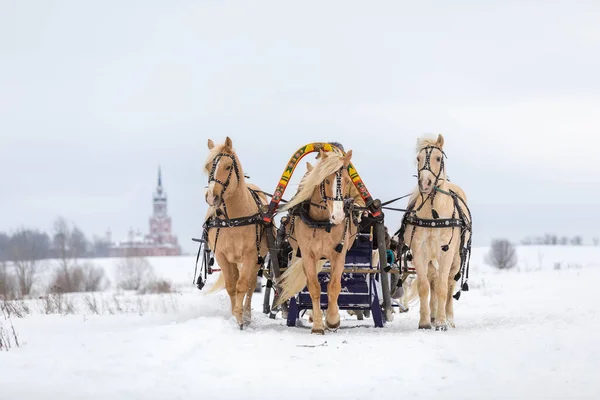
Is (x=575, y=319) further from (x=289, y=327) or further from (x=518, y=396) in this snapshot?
(x=518, y=396)

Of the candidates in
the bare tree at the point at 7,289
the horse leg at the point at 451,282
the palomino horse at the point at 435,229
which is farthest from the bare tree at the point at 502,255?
the palomino horse at the point at 435,229

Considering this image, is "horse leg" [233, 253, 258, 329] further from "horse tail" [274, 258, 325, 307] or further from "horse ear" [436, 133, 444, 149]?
"horse ear" [436, 133, 444, 149]

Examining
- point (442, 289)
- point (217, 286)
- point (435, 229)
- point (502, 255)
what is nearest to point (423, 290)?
point (442, 289)

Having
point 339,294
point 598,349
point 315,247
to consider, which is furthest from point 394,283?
point 598,349

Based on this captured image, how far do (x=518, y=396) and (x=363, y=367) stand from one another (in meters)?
1.75

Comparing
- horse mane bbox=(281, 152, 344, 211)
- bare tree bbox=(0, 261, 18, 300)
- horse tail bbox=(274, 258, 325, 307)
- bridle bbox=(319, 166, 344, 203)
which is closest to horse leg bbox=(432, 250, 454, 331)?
horse tail bbox=(274, 258, 325, 307)

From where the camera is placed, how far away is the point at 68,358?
24.6 ft

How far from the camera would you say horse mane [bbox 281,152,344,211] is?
970 centimetres

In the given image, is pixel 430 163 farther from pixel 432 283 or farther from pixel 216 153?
pixel 216 153

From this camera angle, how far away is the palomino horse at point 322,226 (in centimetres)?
977

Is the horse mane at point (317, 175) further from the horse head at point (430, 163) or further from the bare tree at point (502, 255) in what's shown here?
the bare tree at point (502, 255)

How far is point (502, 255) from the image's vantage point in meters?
60.6

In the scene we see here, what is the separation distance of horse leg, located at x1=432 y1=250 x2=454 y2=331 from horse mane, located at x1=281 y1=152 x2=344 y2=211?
2042mm

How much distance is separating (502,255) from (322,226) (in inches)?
2099
